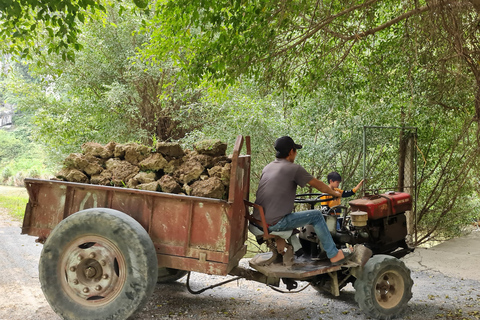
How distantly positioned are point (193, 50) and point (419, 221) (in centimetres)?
718

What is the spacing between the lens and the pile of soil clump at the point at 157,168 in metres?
4.12

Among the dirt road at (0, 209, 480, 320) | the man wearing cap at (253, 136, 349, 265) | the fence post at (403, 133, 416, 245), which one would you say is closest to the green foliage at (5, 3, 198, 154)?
the fence post at (403, 133, 416, 245)

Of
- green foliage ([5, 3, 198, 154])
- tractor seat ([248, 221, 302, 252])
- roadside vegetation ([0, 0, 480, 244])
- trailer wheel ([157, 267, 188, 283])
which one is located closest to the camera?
tractor seat ([248, 221, 302, 252])

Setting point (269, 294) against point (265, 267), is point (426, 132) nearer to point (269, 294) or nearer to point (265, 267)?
point (269, 294)

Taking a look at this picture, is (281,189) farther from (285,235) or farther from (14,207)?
(14,207)

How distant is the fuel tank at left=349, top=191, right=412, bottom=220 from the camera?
5059 mm

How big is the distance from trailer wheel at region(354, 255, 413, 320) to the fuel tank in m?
0.56

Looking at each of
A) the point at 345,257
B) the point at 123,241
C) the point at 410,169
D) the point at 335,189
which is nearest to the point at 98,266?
the point at 123,241

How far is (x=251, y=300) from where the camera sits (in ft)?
17.4

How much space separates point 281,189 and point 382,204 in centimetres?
158

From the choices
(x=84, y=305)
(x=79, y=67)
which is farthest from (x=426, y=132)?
(x=79, y=67)

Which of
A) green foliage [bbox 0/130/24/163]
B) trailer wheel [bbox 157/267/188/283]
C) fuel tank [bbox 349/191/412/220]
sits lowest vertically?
trailer wheel [bbox 157/267/188/283]

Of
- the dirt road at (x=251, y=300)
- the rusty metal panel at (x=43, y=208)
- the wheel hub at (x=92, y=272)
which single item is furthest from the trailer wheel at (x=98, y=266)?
the dirt road at (x=251, y=300)

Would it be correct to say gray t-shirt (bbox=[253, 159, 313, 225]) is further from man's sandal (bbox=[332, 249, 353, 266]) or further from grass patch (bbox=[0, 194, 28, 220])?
grass patch (bbox=[0, 194, 28, 220])
